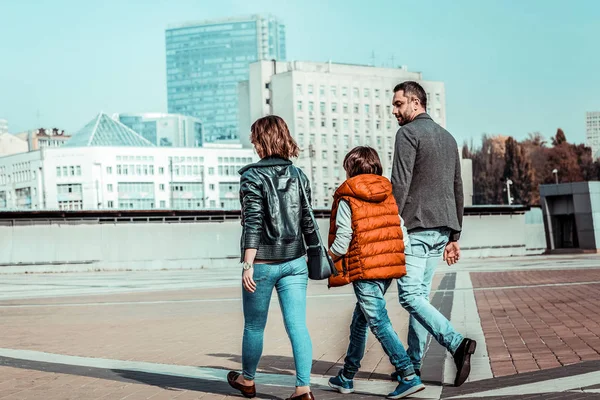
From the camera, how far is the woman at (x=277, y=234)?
5.99 meters

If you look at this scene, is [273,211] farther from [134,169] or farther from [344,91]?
[344,91]

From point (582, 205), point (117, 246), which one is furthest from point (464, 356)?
point (582, 205)

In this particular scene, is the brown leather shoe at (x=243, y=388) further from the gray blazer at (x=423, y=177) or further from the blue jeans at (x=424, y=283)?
the gray blazer at (x=423, y=177)

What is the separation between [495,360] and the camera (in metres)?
7.64

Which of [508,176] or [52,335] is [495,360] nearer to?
[52,335]

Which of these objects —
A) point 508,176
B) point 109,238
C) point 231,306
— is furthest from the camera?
point 508,176

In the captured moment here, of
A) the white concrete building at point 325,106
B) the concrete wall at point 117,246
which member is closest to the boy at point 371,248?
the concrete wall at point 117,246

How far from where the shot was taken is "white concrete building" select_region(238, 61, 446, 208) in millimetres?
134250

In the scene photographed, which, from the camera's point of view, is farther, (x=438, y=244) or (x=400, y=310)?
(x=400, y=310)

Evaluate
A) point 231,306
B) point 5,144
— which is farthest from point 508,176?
point 231,306

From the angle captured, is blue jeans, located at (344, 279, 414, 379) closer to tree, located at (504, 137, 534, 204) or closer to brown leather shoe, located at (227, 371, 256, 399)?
brown leather shoe, located at (227, 371, 256, 399)

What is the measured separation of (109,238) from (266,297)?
34292 millimetres

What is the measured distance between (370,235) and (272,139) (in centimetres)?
83

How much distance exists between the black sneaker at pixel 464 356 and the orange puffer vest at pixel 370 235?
59cm
